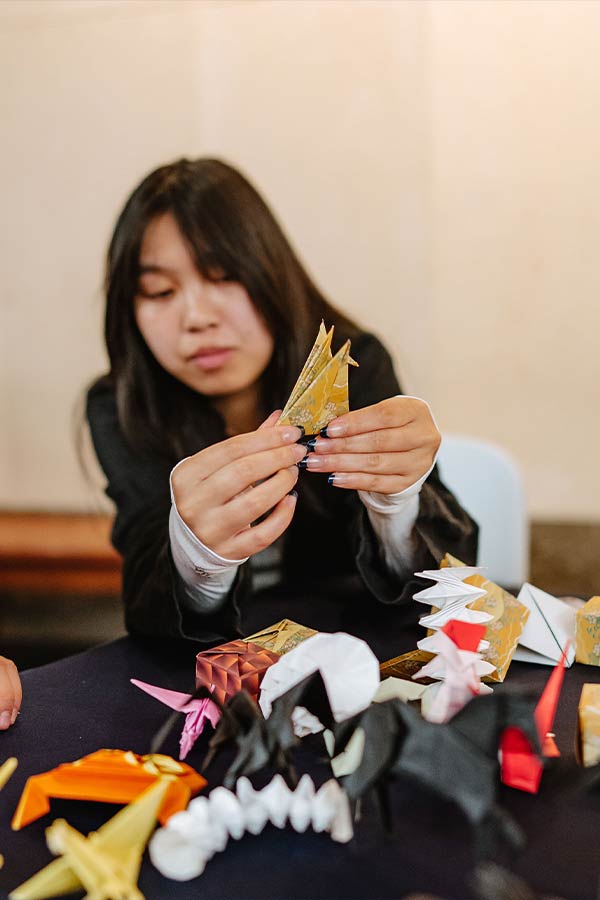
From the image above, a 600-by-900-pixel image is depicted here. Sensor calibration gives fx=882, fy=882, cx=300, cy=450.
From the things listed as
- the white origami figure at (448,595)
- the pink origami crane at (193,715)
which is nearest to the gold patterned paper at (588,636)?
the white origami figure at (448,595)

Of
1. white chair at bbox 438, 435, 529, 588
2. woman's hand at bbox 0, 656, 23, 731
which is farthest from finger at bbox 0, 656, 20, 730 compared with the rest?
A: white chair at bbox 438, 435, 529, 588

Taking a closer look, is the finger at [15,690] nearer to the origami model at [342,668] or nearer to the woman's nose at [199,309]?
the origami model at [342,668]

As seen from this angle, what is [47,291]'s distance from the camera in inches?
93.4

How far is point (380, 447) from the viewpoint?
80 centimetres

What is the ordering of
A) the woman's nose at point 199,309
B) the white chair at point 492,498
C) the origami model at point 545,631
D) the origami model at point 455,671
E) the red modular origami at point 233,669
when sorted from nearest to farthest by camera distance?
1. the origami model at point 455,671
2. the red modular origami at point 233,669
3. the origami model at point 545,631
4. the woman's nose at point 199,309
5. the white chair at point 492,498

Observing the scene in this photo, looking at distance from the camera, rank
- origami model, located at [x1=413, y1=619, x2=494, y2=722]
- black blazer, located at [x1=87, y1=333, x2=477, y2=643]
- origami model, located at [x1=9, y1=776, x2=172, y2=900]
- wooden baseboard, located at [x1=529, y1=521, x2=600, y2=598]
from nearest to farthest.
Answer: origami model, located at [x1=9, y1=776, x2=172, y2=900] < origami model, located at [x1=413, y1=619, x2=494, y2=722] < black blazer, located at [x1=87, y1=333, x2=477, y2=643] < wooden baseboard, located at [x1=529, y1=521, x2=600, y2=598]

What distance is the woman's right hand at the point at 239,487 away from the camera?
2.45ft

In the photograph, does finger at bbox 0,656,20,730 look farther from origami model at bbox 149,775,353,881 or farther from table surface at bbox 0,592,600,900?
origami model at bbox 149,775,353,881

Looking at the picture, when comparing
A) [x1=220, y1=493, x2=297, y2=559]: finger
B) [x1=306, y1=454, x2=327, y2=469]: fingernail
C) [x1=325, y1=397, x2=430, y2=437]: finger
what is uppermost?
[x1=325, y1=397, x2=430, y2=437]: finger

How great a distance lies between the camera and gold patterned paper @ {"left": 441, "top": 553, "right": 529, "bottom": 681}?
0.71 metres

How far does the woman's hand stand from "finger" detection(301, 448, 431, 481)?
0.30m

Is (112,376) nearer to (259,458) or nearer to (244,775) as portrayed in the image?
(259,458)

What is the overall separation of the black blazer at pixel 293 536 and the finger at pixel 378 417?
0.48ft

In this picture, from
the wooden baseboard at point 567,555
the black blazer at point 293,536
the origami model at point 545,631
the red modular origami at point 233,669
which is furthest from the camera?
the wooden baseboard at point 567,555
